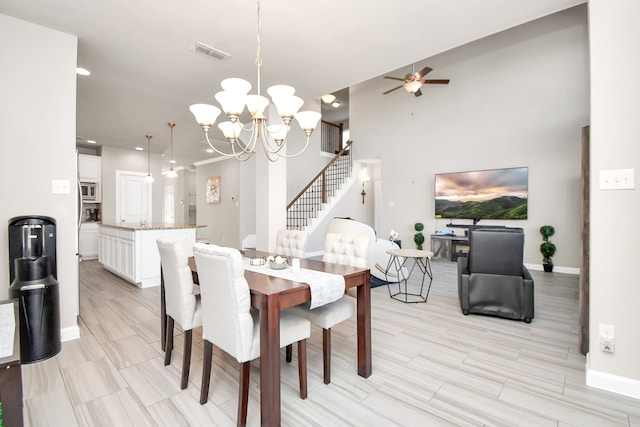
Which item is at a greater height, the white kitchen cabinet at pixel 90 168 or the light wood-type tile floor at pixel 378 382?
the white kitchen cabinet at pixel 90 168

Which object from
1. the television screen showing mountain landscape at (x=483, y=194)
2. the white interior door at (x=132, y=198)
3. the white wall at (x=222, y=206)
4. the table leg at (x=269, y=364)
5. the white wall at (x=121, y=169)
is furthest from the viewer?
the white wall at (x=222, y=206)

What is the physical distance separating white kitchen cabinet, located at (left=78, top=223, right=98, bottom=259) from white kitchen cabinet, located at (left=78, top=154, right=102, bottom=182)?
1103 millimetres

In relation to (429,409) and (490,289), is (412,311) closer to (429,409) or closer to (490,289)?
(490,289)

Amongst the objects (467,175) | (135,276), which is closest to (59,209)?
(135,276)

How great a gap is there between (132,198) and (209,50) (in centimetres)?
614

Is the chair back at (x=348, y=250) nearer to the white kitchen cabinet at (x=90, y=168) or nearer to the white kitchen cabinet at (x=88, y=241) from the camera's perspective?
the white kitchen cabinet at (x=88, y=241)

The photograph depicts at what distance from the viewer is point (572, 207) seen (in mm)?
5508

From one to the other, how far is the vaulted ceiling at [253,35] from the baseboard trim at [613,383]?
9.16ft

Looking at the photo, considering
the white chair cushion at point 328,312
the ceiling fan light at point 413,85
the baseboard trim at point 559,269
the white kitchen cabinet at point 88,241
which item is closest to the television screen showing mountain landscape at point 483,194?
the baseboard trim at point 559,269

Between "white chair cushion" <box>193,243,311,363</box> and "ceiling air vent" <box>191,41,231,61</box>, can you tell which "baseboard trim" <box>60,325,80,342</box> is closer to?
"white chair cushion" <box>193,243,311,363</box>

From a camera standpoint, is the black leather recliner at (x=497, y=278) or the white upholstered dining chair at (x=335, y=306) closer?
the white upholstered dining chair at (x=335, y=306)

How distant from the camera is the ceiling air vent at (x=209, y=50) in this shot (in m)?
3.12

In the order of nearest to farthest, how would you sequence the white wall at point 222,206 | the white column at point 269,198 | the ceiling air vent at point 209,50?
1. the ceiling air vent at point 209,50
2. the white column at point 269,198
3. the white wall at point 222,206

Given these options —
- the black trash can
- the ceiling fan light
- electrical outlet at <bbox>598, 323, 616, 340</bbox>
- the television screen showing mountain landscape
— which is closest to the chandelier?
the black trash can
